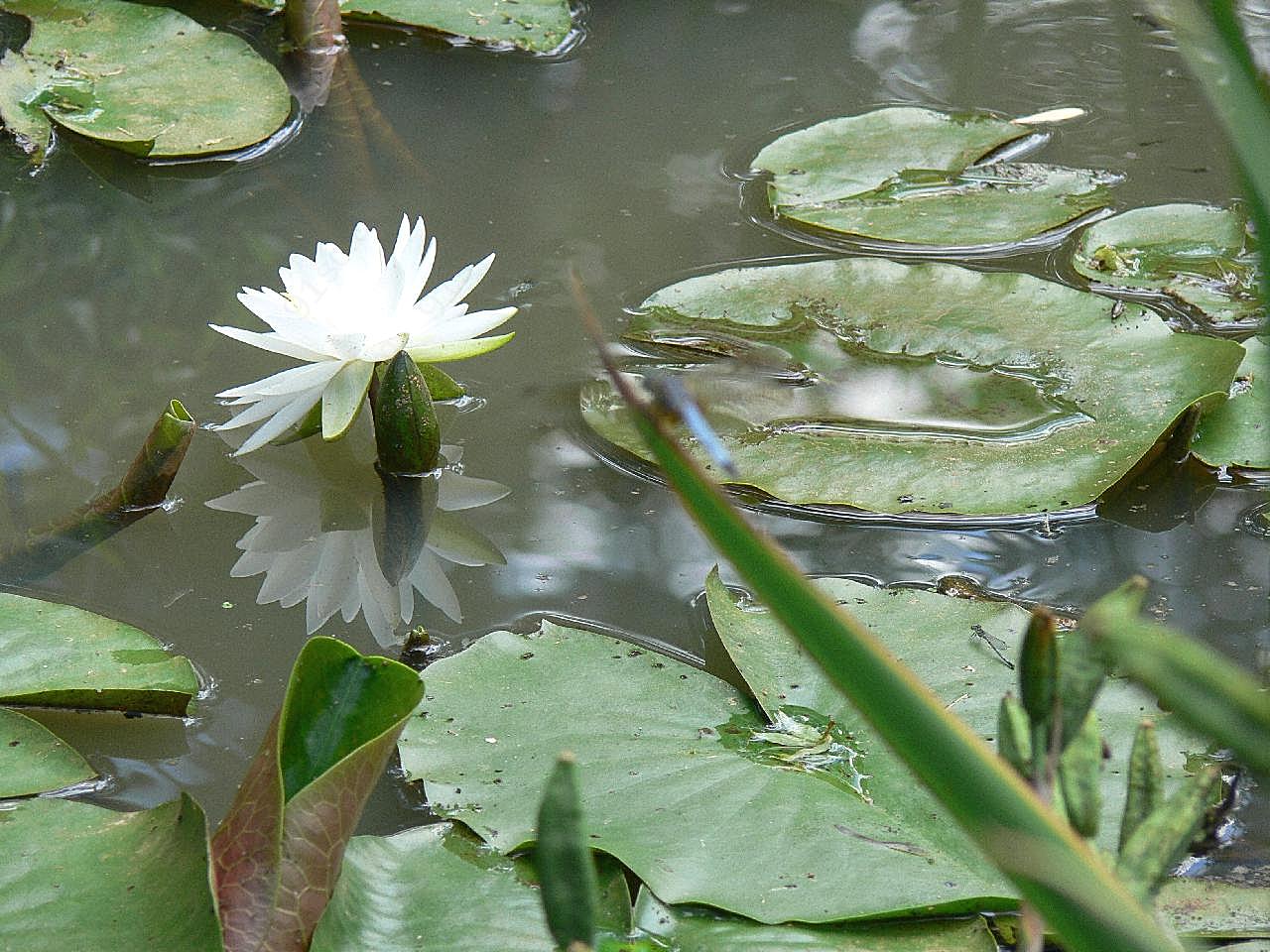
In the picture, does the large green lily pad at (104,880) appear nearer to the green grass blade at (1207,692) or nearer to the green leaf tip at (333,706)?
the green leaf tip at (333,706)

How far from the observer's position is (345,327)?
4.26 ft

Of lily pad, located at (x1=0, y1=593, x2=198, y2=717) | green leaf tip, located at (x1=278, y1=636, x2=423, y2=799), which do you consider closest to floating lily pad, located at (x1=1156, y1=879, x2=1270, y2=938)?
green leaf tip, located at (x1=278, y1=636, x2=423, y2=799)

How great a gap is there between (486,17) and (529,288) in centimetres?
103

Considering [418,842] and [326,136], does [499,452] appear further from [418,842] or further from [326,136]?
[326,136]

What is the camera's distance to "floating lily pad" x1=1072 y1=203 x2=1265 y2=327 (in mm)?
1678

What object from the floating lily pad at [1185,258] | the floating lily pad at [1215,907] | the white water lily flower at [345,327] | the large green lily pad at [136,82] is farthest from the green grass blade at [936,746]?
the large green lily pad at [136,82]

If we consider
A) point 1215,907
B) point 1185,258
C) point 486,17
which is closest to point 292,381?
point 1215,907

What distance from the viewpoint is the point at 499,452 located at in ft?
4.71

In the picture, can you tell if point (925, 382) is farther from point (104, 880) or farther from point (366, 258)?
point (104, 880)

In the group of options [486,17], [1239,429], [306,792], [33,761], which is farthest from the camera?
[486,17]

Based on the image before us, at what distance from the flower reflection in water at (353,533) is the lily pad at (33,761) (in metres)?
0.25

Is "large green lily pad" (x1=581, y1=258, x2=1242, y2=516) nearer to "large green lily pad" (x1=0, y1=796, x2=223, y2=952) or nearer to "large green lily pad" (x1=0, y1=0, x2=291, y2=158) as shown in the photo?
"large green lily pad" (x1=0, y1=796, x2=223, y2=952)

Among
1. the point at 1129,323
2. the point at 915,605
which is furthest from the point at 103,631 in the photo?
the point at 1129,323

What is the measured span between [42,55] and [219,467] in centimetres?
129
